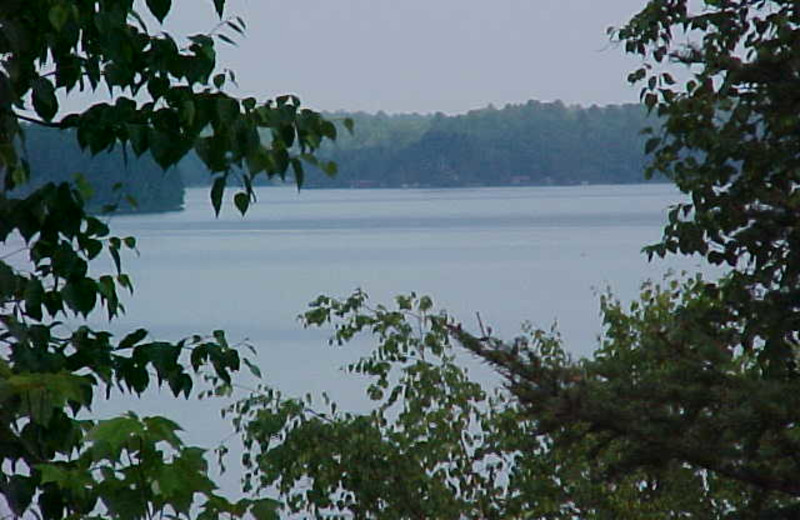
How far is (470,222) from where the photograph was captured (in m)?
63.7

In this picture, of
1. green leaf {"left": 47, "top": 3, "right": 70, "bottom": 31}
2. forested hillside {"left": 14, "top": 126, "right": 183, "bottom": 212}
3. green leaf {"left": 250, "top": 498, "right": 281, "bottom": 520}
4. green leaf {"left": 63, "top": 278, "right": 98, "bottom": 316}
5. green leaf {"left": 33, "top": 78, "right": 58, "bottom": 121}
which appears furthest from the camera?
forested hillside {"left": 14, "top": 126, "right": 183, "bottom": 212}

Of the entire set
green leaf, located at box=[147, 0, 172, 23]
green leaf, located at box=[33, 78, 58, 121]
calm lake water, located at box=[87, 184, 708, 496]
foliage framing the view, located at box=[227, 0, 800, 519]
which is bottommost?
calm lake water, located at box=[87, 184, 708, 496]

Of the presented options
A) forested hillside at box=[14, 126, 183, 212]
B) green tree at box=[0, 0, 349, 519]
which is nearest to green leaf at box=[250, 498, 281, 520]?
green tree at box=[0, 0, 349, 519]

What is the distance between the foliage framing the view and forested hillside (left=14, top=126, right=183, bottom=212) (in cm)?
105

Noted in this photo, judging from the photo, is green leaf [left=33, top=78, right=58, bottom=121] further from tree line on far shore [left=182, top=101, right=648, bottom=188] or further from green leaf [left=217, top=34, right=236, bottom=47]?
tree line on far shore [left=182, top=101, right=648, bottom=188]

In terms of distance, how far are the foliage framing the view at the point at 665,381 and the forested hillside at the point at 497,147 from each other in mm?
17545

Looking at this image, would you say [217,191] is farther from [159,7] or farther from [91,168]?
[91,168]

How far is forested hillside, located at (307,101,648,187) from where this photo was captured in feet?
95.6

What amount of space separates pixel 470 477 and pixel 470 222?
56.3 meters

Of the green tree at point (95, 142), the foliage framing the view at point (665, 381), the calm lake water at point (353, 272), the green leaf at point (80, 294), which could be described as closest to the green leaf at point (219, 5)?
the green tree at point (95, 142)

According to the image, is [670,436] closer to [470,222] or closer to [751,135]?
[751,135]

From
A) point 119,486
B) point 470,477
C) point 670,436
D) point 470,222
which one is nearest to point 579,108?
point 470,477

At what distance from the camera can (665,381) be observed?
14.3ft

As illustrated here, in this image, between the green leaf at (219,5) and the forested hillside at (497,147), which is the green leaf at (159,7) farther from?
the forested hillside at (497,147)
